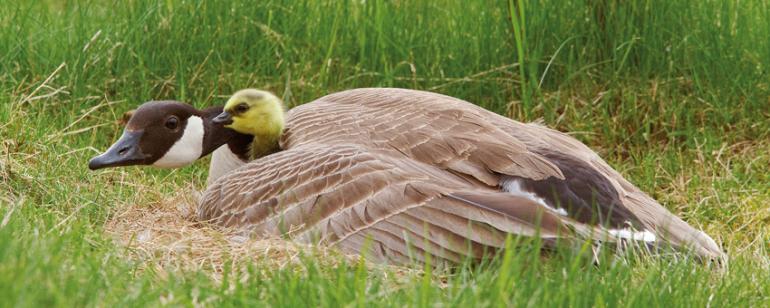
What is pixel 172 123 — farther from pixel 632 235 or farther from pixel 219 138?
pixel 632 235

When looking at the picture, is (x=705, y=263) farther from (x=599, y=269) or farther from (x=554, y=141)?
(x=554, y=141)

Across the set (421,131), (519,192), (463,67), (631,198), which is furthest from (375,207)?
(463,67)

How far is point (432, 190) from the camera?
4.59m

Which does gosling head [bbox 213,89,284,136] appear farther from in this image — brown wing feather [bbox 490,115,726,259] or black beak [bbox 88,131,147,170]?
brown wing feather [bbox 490,115,726,259]

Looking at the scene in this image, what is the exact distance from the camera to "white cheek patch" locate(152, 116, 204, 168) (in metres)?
5.84

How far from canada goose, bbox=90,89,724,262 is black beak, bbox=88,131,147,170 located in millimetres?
420

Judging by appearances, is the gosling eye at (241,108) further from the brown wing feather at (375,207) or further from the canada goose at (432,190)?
the brown wing feather at (375,207)

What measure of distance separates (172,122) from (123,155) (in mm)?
318

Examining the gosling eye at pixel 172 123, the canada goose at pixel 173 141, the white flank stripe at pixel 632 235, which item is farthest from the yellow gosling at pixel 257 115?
the white flank stripe at pixel 632 235

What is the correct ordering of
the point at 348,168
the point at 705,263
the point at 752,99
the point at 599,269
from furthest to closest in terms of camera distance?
the point at 752,99
the point at 348,168
the point at 705,263
the point at 599,269

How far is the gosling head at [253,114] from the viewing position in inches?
229

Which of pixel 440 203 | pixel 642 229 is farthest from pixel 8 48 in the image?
pixel 642 229

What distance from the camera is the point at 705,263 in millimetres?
4527

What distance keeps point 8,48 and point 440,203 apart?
368cm
